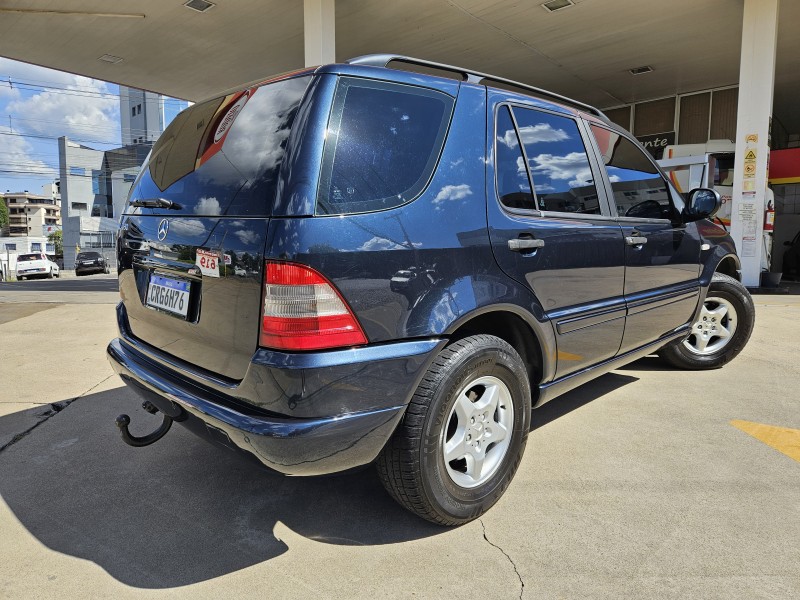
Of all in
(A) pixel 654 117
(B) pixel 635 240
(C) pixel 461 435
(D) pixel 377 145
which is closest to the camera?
(D) pixel 377 145

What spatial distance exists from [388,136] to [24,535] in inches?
87.6

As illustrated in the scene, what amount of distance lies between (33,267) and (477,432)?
3697 centimetres

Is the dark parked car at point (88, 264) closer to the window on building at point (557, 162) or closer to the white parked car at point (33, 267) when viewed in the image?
the white parked car at point (33, 267)

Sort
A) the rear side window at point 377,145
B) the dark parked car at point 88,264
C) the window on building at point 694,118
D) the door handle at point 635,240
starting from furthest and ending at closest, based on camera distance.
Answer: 1. the dark parked car at point 88,264
2. the window on building at point 694,118
3. the door handle at point 635,240
4. the rear side window at point 377,145

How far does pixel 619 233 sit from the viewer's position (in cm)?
307

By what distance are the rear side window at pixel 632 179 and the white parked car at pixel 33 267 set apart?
3649 cm

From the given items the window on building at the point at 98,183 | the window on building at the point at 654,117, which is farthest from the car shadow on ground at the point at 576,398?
the window on building at the point at 98,183

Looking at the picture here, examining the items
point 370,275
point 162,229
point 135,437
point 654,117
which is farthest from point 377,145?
point 654,117

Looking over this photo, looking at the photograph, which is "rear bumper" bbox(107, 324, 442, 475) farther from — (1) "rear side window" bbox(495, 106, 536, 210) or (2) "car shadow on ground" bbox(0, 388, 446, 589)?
(1) "rear side window" bbox(495, 106, 536, 210)

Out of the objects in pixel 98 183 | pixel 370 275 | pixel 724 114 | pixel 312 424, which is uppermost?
pixel 98 183

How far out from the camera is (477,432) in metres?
2.30

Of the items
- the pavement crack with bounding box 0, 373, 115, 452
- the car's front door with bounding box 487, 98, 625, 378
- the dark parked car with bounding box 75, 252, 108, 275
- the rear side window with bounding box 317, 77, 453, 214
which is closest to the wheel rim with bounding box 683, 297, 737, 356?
the car's front door with bounding box 487, 98, 625, 378

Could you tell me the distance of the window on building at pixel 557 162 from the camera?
263 cm

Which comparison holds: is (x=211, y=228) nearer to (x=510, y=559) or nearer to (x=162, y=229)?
(x=162, y=229)
